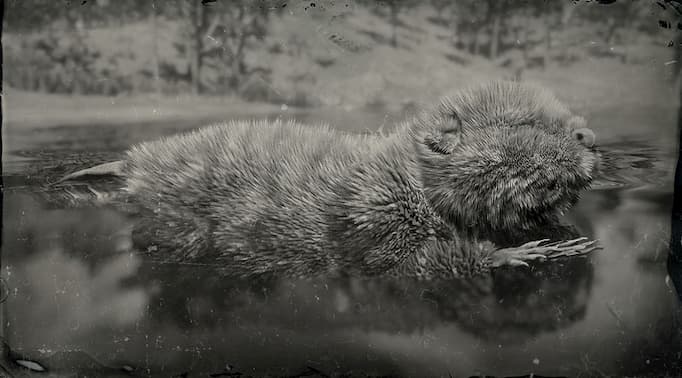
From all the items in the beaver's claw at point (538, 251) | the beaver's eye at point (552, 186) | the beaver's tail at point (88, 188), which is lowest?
the beaver's claw at point (538, 251)

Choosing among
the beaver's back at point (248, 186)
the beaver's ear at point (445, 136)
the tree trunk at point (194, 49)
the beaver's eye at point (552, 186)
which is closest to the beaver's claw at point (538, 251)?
the beaver's eye at point (552, 186)

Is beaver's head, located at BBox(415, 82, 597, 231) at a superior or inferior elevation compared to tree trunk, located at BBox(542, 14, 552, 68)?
inferior

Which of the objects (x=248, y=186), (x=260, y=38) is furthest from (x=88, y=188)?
(x=260, y=38)

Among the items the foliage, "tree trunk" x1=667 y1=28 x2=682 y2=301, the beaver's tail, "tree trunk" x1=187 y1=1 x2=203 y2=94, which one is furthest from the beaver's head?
the beaver's tail

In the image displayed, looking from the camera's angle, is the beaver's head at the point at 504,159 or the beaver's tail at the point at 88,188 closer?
the beaver's head at the point at 504,159

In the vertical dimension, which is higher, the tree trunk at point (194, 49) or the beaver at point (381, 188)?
the tree trunk at point (194, 49)

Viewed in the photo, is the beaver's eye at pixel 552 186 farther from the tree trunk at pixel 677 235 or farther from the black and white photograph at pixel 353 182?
the tree trunk at pixel 677 235

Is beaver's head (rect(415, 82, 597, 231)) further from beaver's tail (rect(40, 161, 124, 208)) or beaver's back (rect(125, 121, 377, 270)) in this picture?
beaver's tail (rect(40, 161, 124, 208))

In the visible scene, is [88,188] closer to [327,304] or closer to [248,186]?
[248,186]

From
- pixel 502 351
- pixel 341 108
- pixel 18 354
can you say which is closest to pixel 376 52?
pixel 341 108
